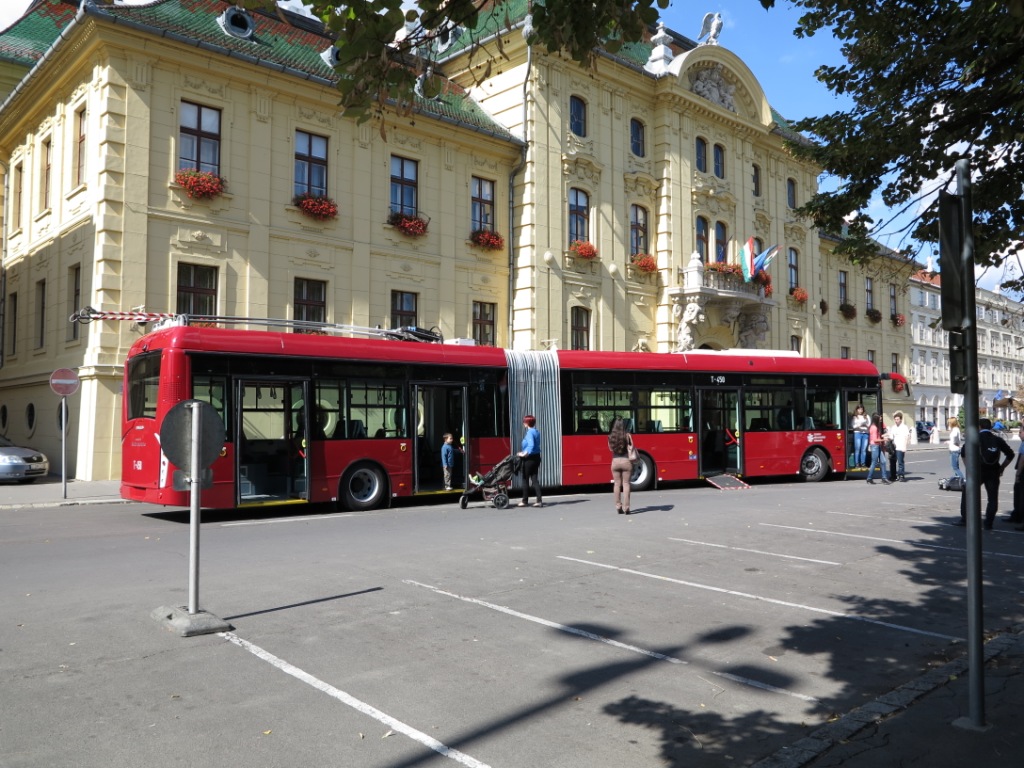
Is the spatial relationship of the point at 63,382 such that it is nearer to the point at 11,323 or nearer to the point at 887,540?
the point at 11,323

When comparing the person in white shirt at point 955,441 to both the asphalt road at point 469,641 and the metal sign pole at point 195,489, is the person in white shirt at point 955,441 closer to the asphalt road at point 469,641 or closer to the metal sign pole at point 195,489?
the asphalt road at point 469,641

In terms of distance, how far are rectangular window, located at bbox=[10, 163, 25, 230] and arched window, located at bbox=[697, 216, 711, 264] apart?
79.1ft

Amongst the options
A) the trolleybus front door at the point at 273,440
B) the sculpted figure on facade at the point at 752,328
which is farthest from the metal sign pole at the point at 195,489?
the sculpted figure on facade at the point at 752,328

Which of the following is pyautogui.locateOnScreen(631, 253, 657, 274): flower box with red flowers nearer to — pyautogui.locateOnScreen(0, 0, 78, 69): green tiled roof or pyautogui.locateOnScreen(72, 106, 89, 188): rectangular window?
pyautogui.locateOnScreen(72, 106, 89, 188): rectangular window

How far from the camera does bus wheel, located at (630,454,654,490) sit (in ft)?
63.1

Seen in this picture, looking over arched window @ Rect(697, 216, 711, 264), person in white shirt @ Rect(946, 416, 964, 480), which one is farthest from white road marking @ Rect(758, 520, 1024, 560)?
arched window @ Rect(697, 216, 711, 264)

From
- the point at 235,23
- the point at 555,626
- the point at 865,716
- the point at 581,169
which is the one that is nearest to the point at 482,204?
the point at 581,169

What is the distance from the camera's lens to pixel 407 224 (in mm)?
25828

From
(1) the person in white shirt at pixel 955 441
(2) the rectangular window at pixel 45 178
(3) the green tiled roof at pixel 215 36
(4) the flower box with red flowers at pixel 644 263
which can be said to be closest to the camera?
(1) the person in white shirt at pixel 955 441

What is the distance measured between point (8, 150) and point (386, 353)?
19728mm

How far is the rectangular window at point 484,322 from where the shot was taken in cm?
2819

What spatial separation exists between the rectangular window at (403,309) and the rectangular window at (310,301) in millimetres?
2361

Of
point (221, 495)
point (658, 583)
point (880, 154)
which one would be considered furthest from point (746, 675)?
point (221, 495)

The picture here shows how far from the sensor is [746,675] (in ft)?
18.2
